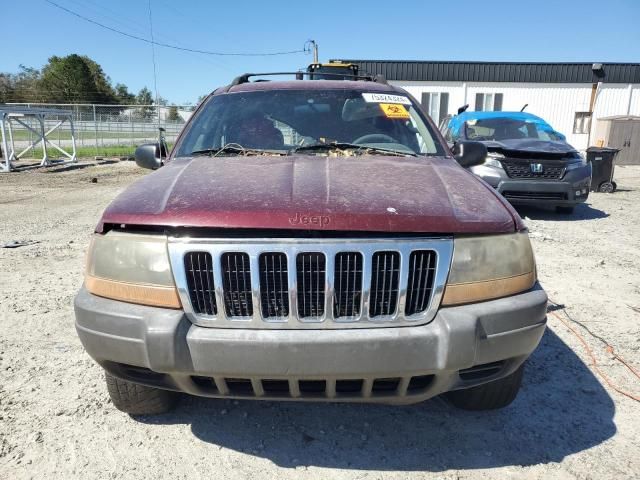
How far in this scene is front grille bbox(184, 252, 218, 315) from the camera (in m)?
1.84

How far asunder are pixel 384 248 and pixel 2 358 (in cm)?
273

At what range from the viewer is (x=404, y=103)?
3.47 m

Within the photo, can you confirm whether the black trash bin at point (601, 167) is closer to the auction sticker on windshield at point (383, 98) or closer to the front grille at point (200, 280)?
the auction sticker on windshield at point (383, 98)

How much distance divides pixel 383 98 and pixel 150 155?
1745 mm

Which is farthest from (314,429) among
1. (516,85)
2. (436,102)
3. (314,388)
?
(516,85)

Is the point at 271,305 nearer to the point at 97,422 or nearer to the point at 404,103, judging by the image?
the point at 97,422

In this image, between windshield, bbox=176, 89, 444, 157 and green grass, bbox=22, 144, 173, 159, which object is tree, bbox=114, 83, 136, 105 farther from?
windshield, bbox=176, 89, 444, 157

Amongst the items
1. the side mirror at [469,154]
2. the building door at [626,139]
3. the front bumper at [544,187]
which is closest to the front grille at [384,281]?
the side mirror at [469,154]

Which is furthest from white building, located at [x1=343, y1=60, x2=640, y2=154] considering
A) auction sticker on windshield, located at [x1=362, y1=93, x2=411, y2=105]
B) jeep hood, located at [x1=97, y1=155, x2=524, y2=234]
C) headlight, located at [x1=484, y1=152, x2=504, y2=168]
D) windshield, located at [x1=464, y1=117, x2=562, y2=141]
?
jeep hood, located at [x1=97, y1=155, x2=524, y2=234]

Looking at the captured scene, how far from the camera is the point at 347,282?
1.83 meters

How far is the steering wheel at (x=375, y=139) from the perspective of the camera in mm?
3131

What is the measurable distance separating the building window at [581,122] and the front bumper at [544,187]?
17.4 meters

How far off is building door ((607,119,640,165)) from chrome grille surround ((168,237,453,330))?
1978 centimetres

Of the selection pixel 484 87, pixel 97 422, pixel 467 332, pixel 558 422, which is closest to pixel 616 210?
pixel 558 422
